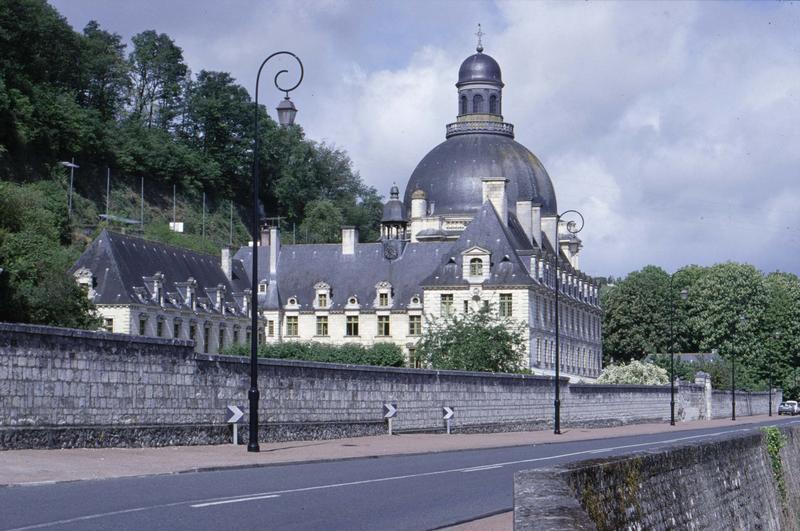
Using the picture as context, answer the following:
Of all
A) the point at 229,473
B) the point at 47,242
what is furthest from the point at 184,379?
the point at 47,242

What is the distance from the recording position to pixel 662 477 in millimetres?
14758

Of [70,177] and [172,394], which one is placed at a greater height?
[70,177]

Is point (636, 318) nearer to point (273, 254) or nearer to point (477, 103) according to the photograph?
point (477, 103)

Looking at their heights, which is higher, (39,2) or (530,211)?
(39,2)

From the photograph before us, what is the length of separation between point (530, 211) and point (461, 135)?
49.4 feet

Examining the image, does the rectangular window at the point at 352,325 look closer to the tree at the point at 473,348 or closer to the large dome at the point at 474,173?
the large dome at the point at 474,173

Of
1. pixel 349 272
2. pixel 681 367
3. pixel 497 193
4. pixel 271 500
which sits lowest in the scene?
pixel 271 500

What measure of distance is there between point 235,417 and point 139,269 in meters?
54.5

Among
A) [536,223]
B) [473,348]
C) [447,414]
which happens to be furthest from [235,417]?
[536,223]

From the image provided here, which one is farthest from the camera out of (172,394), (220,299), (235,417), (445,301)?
(445,301)

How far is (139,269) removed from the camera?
8306 cm

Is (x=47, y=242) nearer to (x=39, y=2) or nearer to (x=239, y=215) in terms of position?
(x=39, y=2)

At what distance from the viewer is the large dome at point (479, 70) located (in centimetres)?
12038

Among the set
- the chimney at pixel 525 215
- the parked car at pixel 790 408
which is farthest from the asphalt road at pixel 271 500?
the chimney at pixel 525 215
